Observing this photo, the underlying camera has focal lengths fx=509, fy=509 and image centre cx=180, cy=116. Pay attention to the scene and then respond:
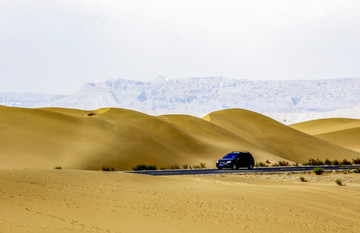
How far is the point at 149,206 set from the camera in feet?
55.1

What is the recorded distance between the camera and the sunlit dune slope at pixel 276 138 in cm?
9312

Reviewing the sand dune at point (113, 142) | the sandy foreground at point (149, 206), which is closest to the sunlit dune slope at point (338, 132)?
the sand dune at point (113, 142)

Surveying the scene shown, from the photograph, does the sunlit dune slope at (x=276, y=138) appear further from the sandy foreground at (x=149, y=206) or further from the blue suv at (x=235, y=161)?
the sandy foreground at (x=149, y=206)

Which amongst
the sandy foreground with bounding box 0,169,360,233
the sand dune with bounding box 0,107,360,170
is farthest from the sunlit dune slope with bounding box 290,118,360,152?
the sandy foreground with bounding box 0,169,360,233

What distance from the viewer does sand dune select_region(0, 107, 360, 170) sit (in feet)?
180

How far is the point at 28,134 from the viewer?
5956 centimetres

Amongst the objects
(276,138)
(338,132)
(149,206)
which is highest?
(338,132)

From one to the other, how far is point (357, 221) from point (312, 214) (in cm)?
157

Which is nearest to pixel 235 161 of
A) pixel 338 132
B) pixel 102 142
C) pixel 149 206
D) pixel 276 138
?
pixel 102 142

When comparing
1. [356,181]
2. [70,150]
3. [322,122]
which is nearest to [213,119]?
[70,150]

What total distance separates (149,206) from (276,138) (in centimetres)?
8475

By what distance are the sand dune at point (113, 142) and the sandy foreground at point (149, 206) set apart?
30588 mm

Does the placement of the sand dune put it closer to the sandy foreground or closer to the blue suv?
the blue suv

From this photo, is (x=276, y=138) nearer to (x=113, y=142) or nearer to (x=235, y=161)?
(x=113, y=142)
